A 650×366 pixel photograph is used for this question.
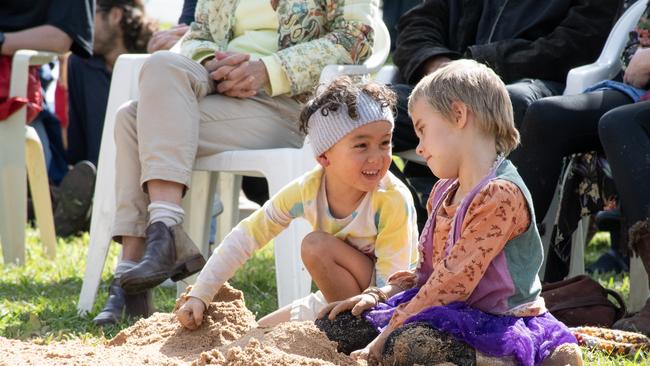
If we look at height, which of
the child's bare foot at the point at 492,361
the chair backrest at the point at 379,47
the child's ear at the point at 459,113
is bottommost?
the child's bare foot at the point at 492,361

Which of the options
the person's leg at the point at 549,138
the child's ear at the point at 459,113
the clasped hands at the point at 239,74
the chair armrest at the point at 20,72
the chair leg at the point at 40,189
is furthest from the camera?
the chair leg at the point at 40,189

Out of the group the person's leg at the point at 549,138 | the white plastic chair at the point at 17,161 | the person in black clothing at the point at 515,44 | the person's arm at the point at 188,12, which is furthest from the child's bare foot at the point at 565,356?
the white plastic chair at the point at 17,161

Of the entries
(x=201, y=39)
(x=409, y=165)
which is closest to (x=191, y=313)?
(x=201, y=39)

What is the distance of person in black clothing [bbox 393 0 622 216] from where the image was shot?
4160mm

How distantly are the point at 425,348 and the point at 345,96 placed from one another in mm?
924

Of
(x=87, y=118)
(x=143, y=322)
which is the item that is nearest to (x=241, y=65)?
(x=143, y=322)

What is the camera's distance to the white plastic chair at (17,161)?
212 inches

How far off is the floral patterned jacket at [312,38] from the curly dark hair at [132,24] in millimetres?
3654

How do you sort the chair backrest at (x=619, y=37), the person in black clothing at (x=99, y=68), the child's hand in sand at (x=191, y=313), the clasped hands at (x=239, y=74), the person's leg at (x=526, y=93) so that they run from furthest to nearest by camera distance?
the person in black clothing at (x=99, y=68)
the chair backrest at (x=619, y=37)
the clasped hands at (x=239, y=74)
the person's leg at (x=526, y=93)
the child's hand in sand at (x=191, y=313)

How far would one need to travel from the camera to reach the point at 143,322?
323cm

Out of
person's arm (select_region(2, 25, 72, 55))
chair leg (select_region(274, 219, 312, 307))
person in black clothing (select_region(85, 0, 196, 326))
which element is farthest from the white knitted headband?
person in black clothing (select_region(85, 0, 196, 326))

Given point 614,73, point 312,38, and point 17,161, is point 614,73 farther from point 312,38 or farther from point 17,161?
point 17,161

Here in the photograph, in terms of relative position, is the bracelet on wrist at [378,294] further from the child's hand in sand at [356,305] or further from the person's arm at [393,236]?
the person's arm at [393,236]

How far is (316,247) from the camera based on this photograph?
312 centimetres
